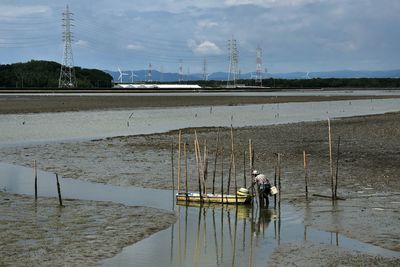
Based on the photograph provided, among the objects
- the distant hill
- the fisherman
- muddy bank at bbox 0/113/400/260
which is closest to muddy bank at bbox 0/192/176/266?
the fisherman

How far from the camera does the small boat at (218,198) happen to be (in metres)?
18.2

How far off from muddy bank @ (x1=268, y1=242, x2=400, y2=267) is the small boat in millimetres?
4334

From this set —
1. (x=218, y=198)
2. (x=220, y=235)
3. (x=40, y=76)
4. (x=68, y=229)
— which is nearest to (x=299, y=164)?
(x=218, y=198)

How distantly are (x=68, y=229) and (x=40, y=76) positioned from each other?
498 ft

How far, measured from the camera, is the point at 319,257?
12.8m

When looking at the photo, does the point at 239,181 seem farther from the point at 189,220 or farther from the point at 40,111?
the point at 40,111

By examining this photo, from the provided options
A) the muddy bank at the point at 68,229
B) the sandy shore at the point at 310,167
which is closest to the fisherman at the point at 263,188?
the sandy shore at the point at 310,167

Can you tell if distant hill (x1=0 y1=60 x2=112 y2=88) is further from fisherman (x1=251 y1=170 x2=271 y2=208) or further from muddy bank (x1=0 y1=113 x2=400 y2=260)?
fisherman (x1=251 y1=170 x2=271 y2=208)

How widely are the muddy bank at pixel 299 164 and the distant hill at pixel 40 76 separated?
121074mm

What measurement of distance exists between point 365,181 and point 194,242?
9.76 meters

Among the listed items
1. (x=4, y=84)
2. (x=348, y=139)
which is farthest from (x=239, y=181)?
(x=4, y=84)

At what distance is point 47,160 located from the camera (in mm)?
28828

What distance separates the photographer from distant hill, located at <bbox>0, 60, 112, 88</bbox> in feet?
506

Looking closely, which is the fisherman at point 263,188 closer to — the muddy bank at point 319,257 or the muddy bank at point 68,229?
the muddy bank at point 68,229
